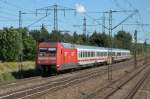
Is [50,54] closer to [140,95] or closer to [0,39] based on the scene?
[140,95]

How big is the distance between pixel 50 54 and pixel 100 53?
97.8 ft

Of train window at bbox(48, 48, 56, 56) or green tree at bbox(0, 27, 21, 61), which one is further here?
green tree at bbox(0, 27, 21, 61)

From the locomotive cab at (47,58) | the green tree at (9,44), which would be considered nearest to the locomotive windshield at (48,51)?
the locomotive cab at (47,58)

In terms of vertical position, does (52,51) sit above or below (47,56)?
above

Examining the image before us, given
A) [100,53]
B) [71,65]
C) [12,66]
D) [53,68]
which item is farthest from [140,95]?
[100,53]

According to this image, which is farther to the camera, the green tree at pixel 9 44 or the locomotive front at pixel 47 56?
the green tree at pixel 9 44

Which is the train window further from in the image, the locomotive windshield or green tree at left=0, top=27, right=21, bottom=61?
green tree at left=0, top=27, right=21, bottom=61

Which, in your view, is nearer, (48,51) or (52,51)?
(52,51)

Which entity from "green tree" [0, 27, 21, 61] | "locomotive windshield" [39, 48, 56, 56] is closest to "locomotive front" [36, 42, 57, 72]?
"locomotive windshield" [39, 48, 56, 56]

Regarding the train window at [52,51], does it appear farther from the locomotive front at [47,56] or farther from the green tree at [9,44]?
the green tree at [9,44]

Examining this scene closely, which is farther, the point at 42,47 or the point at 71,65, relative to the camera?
the point at 71,65

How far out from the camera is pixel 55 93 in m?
26.4

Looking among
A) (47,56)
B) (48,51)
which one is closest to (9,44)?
(48,51)

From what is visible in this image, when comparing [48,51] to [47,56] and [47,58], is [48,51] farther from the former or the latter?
[47,58]
